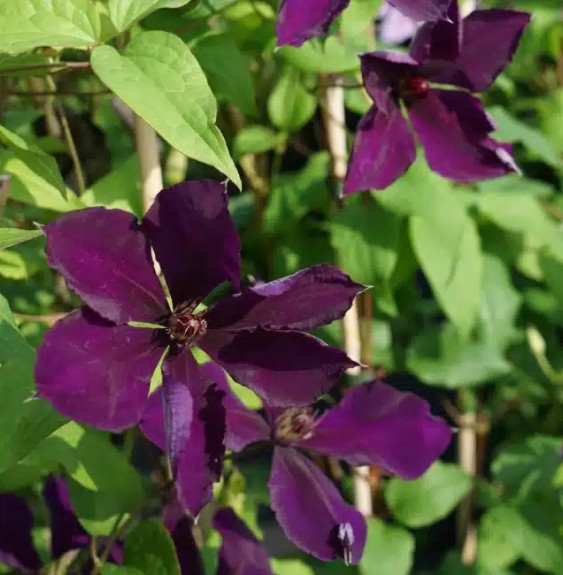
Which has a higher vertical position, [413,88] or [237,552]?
[413,88]

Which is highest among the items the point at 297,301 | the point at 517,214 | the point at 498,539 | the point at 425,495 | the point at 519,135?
the point at 297,301

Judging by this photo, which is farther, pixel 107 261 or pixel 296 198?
pixel 296 198

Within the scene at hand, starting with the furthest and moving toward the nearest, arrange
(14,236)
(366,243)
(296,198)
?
(296,198) → (366,243) → (14,236)

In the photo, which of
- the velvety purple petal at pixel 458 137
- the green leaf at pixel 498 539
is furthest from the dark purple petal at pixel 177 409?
the green leaf at pixel 498 539

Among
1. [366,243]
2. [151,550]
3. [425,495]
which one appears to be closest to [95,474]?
[151,550]

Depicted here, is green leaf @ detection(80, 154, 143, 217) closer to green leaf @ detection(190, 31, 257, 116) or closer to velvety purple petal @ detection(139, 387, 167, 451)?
green leaf @ detection(190, 31, 257, 116)

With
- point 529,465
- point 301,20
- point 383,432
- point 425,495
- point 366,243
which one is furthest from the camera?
point 529,465

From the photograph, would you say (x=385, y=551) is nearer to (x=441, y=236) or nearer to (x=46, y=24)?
(x=441, y=236)
